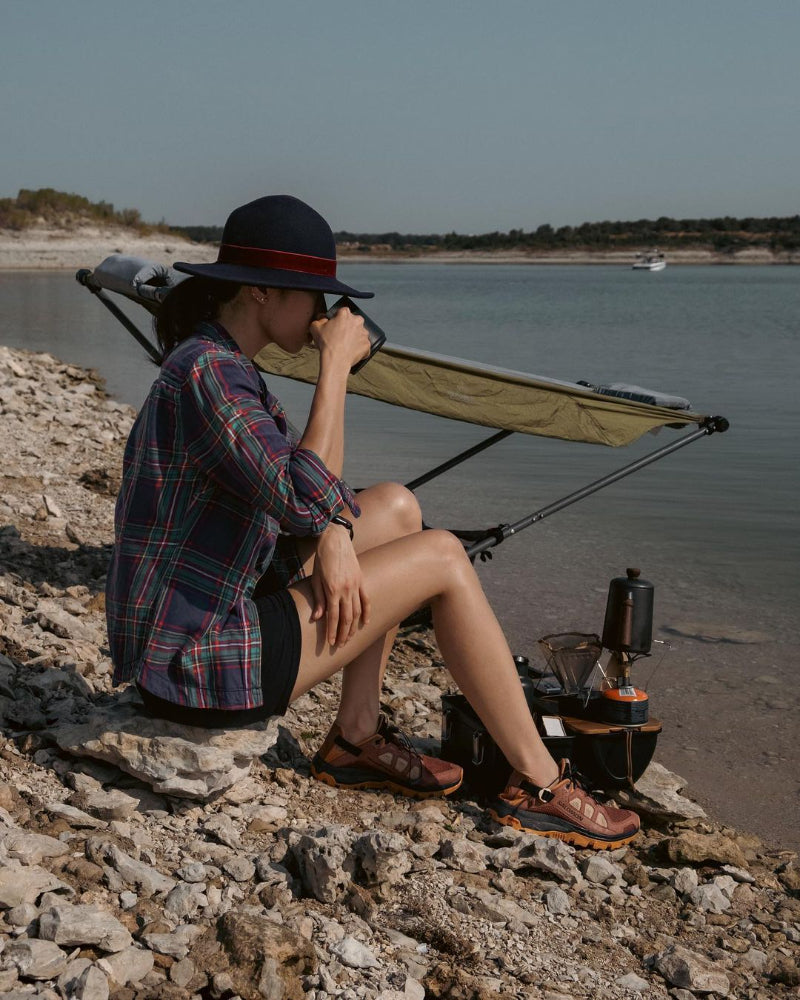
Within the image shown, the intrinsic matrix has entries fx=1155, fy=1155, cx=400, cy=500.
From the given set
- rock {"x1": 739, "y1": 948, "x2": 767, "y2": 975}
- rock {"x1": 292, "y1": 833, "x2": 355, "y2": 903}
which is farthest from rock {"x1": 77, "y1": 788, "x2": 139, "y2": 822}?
rock {"x1": 739, "y1": 948, "x2": 767, "y2": 975}

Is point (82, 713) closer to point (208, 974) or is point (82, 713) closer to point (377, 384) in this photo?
point (208, 974)

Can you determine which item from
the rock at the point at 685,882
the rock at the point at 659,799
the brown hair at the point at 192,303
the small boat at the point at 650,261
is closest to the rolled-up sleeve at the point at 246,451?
the brown hair at the point at 192,303

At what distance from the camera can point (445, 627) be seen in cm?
282

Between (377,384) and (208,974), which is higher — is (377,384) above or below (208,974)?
above

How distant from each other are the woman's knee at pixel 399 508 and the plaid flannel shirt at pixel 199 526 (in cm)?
50

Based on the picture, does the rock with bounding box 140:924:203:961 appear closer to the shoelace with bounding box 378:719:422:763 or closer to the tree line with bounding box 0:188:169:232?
the shoelace with bounding box 378:719:422:763

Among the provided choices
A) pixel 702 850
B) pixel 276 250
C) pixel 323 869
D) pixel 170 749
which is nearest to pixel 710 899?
pixel 702 850

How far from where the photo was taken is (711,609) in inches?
232

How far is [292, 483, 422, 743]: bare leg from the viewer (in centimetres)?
303

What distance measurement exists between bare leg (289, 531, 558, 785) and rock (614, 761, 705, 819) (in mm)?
533

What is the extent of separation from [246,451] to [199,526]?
0.24 meters

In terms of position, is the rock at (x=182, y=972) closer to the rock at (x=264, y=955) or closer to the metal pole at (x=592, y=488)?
the rock at (x=264, y=955)

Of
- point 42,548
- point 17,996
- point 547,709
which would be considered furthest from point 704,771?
point 42,548

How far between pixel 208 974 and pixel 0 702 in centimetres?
127
